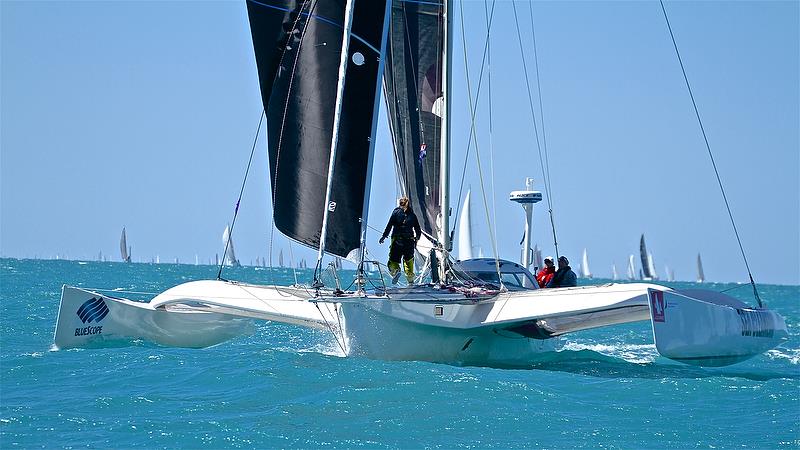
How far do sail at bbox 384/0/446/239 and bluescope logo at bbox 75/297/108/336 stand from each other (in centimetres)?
393

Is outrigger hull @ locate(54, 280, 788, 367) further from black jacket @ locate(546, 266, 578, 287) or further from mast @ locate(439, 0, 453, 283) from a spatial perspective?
mast @ locate(439, 0, 453, 283)

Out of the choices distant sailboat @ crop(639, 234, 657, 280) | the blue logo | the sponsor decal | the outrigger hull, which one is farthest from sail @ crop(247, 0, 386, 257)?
distant sailboat @ crop(639, 234, 657, 280)

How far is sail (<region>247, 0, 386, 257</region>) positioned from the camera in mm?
11742

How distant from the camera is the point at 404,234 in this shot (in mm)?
12672

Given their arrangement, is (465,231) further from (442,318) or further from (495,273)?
(442,318)

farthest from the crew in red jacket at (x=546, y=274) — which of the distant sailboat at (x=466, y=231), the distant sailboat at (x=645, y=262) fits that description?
the distant sailboat at (x=645, y=262)

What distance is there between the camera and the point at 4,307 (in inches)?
821

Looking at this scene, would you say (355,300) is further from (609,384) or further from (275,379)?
(609,384)

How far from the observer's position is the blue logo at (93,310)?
42.9 ft

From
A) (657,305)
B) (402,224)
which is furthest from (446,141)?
(657,305)

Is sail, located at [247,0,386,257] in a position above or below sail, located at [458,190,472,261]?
below

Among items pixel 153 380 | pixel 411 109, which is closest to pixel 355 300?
pixel 153 380

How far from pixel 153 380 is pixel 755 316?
6.63m

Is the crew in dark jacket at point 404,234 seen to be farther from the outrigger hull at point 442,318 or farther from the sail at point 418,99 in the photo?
the sail at point 418,99
